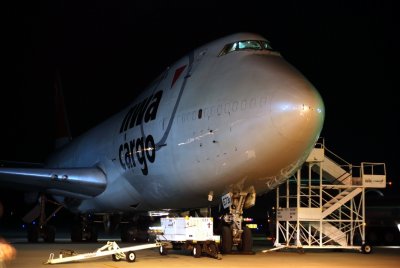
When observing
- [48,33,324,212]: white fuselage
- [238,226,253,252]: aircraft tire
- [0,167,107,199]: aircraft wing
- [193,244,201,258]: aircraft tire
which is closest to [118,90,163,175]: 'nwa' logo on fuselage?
[48,33,324,212]: white fuselage

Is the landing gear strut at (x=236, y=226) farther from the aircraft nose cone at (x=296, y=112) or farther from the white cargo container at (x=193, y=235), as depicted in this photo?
the aircraft nose cone at (x=296, y=112)

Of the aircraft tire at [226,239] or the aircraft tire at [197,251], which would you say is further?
the aircraft tire at [197,251]

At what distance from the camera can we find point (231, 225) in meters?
17.5

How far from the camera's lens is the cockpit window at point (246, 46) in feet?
60.7

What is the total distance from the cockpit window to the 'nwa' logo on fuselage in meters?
3.06

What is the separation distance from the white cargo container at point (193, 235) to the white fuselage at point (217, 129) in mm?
1239

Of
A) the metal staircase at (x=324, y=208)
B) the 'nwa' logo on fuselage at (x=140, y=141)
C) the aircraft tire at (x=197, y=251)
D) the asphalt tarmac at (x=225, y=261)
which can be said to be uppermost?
the 'nwa' logo on fuselage at (x=140, y=141)

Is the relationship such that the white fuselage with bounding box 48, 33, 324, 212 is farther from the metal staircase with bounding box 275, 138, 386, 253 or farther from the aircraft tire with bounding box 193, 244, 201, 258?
the metal staircase with bounding box 275, 138, 386, 253

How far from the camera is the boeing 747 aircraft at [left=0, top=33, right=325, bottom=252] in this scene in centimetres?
1603

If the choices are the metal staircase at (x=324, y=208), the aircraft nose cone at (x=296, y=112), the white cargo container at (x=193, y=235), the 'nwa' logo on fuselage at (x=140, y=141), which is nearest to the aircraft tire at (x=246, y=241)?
the white cargo container at (x=193, y=235)

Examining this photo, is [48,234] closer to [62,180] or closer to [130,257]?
[62,180]

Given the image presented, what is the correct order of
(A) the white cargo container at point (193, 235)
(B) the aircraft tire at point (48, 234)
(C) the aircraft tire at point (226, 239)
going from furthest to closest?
(B) the aircraft tire at point (48, 234), (C) the aircraft tire at point (226, 239), (A) the white cargo container at point (193, 235)

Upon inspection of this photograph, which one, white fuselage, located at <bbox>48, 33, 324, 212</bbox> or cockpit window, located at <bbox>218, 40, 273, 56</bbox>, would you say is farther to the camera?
cockpit window, located at <bbox>218, 40, 273, 56</bbox>

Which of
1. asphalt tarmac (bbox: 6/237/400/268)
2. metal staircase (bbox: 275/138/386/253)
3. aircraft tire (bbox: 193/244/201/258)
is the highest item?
metal staircase (bbox: 275/138/386/253)
